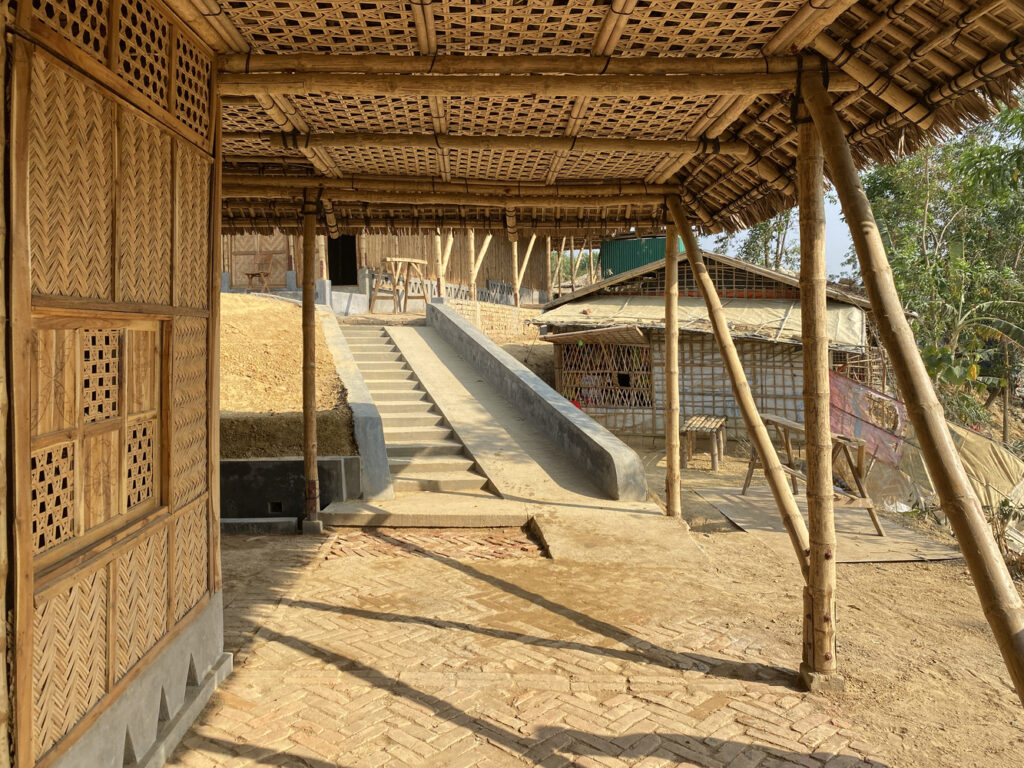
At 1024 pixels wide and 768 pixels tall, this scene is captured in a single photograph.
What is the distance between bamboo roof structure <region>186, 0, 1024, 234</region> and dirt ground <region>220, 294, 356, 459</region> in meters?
3.77

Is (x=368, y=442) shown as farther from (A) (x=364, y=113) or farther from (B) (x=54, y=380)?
(B) (x=54, y=380)

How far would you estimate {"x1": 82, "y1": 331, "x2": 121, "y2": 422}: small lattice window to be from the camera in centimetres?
285

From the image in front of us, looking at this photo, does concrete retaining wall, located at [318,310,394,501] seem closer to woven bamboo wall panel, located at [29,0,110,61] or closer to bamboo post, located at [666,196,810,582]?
bamboo post, located at [666,196,810,582]

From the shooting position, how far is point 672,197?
21.5ft

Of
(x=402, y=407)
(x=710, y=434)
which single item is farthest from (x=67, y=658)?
(x=710, y=434)

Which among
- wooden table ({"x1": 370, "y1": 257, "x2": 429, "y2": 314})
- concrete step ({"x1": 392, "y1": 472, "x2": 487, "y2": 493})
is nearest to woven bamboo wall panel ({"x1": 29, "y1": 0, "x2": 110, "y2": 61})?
concrete step ({"x1": 392, "y1": 472, "x2": 487, "y2": 493})

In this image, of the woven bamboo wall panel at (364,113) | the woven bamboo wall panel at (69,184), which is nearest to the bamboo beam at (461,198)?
the woven bamboo wall panel at (364,113)

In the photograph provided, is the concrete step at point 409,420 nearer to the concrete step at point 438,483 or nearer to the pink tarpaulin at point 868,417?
the concrete step at point 438,483

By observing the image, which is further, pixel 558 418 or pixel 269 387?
pixel 269 387

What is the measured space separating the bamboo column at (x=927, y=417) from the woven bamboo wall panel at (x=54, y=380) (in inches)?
128

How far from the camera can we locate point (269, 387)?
10.6 meters

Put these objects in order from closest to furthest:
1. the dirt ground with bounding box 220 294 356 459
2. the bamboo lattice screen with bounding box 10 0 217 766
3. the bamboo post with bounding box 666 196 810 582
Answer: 1. the bamboo lattice screen with bounding box 10 0 217 766
2. the bamboo post with bounding box 666 196 810 582
3. the dirt ground with bounding box 220 294 356 459

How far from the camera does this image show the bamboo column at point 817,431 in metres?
3.95

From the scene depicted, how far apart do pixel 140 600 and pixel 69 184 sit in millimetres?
1736
